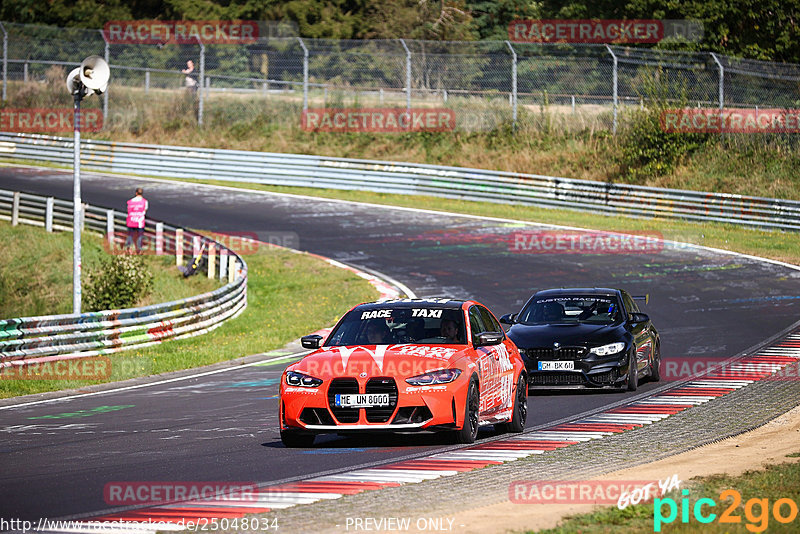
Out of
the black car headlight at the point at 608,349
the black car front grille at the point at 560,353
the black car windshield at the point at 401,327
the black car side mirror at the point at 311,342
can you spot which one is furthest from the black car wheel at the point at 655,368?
the black car side mirror at the point at 311,342

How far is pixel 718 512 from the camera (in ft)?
25.3

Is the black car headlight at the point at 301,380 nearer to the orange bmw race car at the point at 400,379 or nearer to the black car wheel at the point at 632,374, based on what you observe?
the orange bmw race car at the point at 400,379

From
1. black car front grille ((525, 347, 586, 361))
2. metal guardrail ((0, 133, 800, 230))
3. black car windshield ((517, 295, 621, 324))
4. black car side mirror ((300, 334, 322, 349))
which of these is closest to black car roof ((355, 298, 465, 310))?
black car side mirror ((300, 334, 322, 349))

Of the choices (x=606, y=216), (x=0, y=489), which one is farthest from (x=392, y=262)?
(x=0, y=489)

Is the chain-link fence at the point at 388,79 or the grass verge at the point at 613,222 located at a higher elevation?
the chain-link fence at the point at 388,79

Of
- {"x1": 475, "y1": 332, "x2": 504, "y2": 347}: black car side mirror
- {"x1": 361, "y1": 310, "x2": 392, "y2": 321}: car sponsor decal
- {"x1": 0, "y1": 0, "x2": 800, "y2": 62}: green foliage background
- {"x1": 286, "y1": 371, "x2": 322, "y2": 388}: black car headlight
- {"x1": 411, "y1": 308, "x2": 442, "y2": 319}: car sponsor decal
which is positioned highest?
{"x1": 0, "y1": 0, "x2": 800, "y2": 62}: green foliage background

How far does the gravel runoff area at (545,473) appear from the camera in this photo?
773 centimetres

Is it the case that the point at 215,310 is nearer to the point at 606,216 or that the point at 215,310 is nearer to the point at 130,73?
the point at 606,216

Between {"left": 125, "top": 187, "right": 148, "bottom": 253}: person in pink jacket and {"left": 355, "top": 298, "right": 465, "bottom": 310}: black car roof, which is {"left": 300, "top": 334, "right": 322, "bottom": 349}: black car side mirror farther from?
{"left": 125, "top": 187, "right": 148, "bottom": 253}: person in pink jacket

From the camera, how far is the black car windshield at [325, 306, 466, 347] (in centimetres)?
1188

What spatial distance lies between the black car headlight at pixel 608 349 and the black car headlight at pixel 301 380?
5461mm

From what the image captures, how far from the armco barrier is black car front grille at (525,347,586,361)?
8257 millimetres

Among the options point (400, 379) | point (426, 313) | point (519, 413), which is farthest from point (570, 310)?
point (400, 379)

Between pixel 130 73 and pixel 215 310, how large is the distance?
94.6 ft
